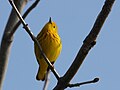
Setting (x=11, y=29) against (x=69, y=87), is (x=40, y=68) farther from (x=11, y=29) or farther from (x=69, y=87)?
(x=69, y=87)

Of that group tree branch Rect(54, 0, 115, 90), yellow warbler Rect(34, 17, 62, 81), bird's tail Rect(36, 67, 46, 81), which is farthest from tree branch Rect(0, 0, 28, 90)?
bird's tail Rect(36, 67, 46, 81)

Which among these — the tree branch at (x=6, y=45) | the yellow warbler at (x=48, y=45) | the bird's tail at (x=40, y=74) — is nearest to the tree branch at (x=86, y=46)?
the tree branch at (x=6, y=45)

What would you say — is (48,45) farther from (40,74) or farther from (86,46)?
(86,46)

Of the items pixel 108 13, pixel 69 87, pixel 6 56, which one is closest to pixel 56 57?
pixel 6 56

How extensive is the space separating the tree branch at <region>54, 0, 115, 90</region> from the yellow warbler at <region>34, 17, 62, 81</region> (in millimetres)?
2389

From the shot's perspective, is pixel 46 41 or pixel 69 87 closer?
pixel 69 87

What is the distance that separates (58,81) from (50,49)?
2.59m

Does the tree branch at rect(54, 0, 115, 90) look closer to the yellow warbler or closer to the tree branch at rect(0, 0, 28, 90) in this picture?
the tree branch at rect(0, 0, 28, 90)

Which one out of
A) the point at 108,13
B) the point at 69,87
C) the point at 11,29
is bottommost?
the point at 69,87

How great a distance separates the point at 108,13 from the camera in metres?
2.62

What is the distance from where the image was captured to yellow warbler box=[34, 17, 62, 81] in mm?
5543

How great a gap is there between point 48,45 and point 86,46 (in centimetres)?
286

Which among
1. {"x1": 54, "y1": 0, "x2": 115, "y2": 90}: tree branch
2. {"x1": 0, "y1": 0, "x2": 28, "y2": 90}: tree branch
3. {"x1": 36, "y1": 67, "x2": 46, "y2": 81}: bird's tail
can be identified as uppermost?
{"x1": 0, "y1": 0, "x2": 28, "y2": 90}: tree branch

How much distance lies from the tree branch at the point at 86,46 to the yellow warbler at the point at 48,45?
7.84 feet
